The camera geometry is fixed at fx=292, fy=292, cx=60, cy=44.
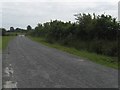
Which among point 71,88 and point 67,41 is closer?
point 71,88

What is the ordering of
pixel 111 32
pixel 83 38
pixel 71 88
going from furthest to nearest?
pixel 83 38, pixel 111 32, pixel 71 88

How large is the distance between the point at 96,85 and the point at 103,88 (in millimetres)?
531

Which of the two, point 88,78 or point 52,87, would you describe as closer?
point 52,87

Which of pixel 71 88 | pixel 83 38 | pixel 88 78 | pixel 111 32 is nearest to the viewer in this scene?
pixel 71 88

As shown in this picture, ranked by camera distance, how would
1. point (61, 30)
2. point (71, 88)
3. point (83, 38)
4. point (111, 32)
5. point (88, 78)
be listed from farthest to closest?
point (61, 30)
point (83, 38)
point (111, 32)
point (88, 78)
point (71, 88)

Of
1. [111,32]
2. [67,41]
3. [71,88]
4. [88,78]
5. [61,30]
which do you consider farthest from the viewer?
[61,30]

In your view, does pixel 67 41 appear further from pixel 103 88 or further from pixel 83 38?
pixel 103 88

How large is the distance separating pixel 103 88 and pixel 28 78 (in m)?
3.39

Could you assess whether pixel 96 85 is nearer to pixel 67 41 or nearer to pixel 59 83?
pixel 59 83

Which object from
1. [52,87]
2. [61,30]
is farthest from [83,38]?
[52,87]

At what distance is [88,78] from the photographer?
11078 millimetres

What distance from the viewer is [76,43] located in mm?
38656

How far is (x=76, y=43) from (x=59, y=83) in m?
28.8

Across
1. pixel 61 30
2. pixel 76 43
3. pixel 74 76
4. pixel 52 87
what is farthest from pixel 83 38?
pixel 52 87
